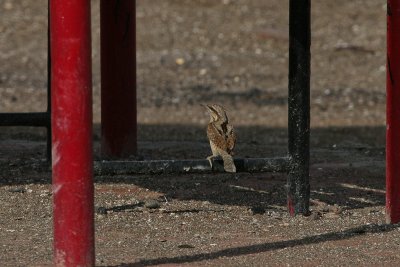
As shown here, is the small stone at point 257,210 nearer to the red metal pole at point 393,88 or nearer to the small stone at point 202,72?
the red metal pole at point 393,88

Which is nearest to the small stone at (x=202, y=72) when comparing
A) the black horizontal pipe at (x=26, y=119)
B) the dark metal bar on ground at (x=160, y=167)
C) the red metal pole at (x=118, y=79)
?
the red metal pole at (x=118, y=79)

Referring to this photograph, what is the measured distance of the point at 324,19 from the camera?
20953 mm

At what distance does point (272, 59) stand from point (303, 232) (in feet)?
37.5

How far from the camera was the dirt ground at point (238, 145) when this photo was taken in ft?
21.9

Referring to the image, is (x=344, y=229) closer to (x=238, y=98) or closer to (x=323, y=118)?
(x=323, y=118)

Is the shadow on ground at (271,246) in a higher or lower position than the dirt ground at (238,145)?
lower

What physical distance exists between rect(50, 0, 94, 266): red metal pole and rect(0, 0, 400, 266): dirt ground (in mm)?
389

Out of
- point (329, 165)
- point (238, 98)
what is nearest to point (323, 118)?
point (238, 98)

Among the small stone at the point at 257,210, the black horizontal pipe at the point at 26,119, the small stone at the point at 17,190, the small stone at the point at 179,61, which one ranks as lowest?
the small stone at the point at 257,210

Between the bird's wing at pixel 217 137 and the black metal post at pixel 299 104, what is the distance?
1.46 feet

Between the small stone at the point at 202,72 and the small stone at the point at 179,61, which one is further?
the small stone at the point at 179,61

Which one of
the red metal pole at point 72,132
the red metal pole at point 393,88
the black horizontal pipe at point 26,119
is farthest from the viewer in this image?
the black horizontal pipe at point 26,119

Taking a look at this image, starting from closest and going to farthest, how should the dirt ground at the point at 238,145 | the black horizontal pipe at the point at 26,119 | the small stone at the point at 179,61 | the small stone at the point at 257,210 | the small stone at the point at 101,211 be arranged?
the dirt ground at the point at 238,145, the small stone at the point at 101,211, the small stone at the point at 257,210, the black horizontal pipe at the point at 26,119, the small stone at the point at 179,61

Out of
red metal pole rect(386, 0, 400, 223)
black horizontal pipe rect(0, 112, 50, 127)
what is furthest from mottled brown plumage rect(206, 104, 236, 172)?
black horizontal pipe rect(0, 112, 50, 127)
